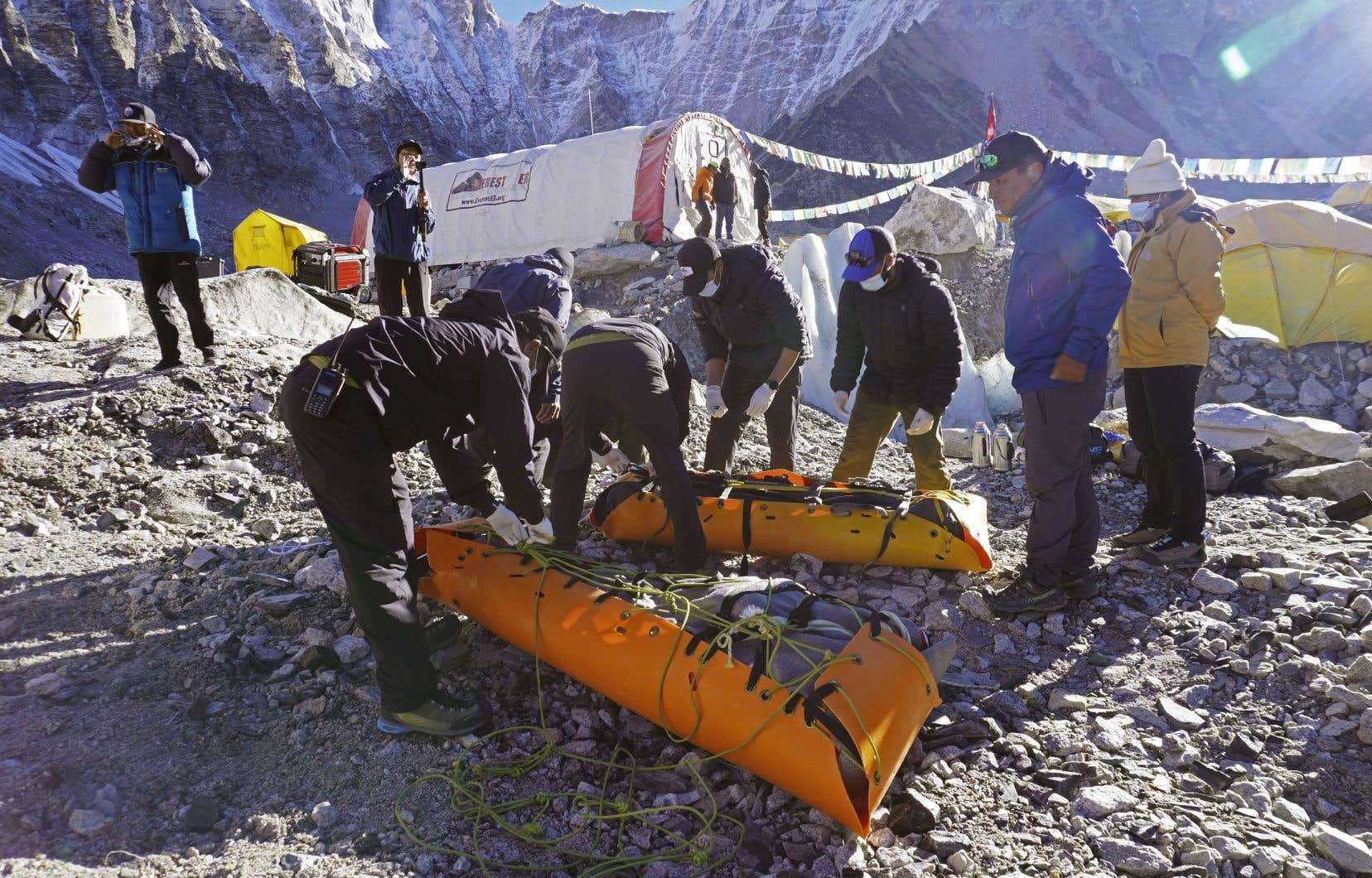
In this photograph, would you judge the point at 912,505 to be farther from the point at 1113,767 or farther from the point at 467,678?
the point at 467,678

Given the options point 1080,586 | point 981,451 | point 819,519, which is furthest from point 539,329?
point 981,451

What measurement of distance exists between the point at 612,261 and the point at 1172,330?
27.6 feet

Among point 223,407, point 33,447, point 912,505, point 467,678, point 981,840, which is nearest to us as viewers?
point 981,840

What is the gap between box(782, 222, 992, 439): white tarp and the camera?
27.9ft

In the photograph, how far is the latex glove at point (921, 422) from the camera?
418cm

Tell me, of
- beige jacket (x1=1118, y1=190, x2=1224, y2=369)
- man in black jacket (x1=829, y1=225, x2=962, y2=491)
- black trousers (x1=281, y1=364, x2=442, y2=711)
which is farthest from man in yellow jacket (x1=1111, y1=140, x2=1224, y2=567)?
black trousers (x1=281, y1=364, x2=442, y2=711)

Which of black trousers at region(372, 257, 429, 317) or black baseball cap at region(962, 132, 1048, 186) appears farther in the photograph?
black trousers at region(372, 257, 429, 317)

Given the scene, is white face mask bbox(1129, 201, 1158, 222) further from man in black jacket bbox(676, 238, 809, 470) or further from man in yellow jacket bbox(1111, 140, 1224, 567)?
man in black jacket bbox(676, 238, 809, 470)

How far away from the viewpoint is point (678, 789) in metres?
2.47

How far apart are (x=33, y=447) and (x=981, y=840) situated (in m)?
5.09

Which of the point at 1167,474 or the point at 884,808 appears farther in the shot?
the point at 1167,474

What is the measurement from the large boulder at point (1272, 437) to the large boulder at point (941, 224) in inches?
253

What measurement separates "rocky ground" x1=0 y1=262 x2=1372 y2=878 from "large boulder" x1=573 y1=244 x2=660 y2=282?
7.41m

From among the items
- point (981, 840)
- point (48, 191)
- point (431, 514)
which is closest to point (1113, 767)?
point (981, 840)
